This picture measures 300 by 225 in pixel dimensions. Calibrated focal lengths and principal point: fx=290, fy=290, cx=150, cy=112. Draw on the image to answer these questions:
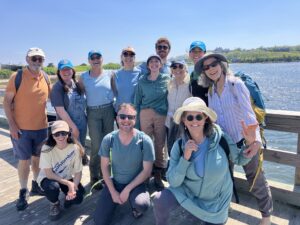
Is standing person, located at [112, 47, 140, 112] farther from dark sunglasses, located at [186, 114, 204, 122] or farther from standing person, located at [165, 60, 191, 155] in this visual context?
dark sunglasses, located at [186, 114, 204, 122]

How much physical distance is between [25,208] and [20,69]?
1801 mm

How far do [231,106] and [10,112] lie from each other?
2741 millimetres

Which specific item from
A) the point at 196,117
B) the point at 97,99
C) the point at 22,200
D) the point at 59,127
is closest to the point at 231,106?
the point at 196,117

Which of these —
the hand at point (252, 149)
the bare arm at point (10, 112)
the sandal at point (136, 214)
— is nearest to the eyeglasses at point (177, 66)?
the hand at point (252, 149)

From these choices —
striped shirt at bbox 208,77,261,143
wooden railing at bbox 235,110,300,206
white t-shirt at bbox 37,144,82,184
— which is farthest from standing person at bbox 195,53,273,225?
white t-shirt at bbox 37,144,82,184

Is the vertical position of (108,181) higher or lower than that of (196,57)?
lower

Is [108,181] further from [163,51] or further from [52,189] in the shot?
[163,51]

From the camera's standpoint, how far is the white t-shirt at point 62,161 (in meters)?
3.55

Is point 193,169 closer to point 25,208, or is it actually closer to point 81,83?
point 81,83

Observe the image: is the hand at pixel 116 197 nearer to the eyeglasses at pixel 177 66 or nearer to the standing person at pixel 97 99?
the standing person at pixel 97 99

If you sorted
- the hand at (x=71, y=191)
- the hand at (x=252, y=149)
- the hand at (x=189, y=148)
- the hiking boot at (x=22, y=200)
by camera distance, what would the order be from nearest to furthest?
the hand at (x=189, y=148) → the hand at (x=252, y=149) → the hand at (x=71, y=191) → the hiking boot at (x=22, y=200)

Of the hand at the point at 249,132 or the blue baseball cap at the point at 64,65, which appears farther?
the blue baseball cap at the point at 64,65

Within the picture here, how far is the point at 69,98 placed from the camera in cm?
383

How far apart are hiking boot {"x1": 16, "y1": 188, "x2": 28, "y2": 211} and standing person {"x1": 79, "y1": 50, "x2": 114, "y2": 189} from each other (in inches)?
36.3
